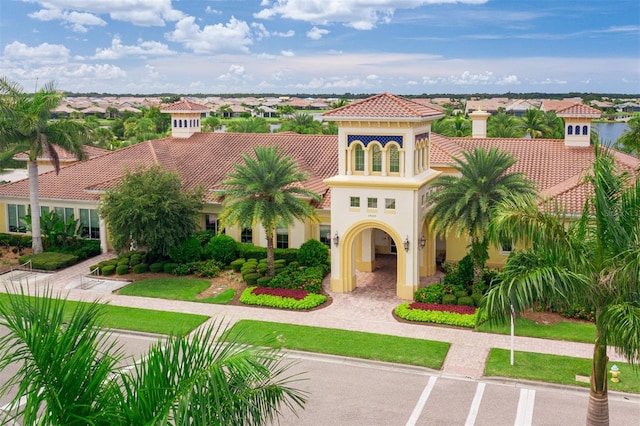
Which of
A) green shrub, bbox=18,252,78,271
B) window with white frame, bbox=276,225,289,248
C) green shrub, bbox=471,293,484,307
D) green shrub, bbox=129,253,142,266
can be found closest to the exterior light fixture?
green shrub, bbox=471,293,484,307

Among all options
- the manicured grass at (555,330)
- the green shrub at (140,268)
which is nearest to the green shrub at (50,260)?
the green shrub at (140,268)

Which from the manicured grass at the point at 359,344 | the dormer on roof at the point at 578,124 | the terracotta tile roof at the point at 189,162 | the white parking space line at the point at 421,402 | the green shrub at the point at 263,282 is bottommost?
the white parking space line at the point at 421,402

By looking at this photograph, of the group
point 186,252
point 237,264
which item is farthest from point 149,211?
point 237,264

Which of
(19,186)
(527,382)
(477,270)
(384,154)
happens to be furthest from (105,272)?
(527,382)

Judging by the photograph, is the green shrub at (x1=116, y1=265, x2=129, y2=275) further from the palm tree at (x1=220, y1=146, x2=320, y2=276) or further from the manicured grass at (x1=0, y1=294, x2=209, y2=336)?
the palm tree at (x1=220, y1=146, x2=320, y2=276)

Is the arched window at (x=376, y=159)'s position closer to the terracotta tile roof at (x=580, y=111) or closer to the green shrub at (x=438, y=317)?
the green shrub at (x=438, y=317)
